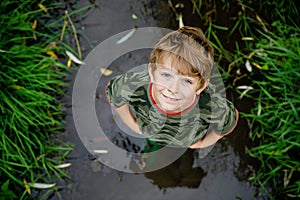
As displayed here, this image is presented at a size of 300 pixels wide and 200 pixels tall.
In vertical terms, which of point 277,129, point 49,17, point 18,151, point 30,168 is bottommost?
point 277,129

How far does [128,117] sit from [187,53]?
0.67 m

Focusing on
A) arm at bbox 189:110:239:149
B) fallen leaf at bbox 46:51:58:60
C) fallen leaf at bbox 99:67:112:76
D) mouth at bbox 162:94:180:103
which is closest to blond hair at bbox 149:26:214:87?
mouth at bbox 162:94:180:103

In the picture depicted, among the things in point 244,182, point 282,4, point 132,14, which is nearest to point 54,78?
point 132,14

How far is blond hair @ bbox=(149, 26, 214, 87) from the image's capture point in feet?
4.55

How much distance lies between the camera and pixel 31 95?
2141 millimetres

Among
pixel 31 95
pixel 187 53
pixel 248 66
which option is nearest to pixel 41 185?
pixel 31 95

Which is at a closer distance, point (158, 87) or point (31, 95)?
point (158, 87)

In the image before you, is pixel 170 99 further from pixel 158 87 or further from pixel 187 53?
pixel 187 53

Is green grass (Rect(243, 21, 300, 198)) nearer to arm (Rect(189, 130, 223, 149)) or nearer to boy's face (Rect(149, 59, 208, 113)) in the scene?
arm (Rect(189, 130, 223, 149))

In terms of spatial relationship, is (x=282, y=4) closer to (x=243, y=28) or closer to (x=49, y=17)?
(x=243, y=28)

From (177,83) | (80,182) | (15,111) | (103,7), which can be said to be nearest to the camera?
(177,83)

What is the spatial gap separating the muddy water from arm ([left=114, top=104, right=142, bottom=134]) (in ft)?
0.58

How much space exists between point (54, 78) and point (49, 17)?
38 centimetres

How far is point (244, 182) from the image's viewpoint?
2.29 metres
